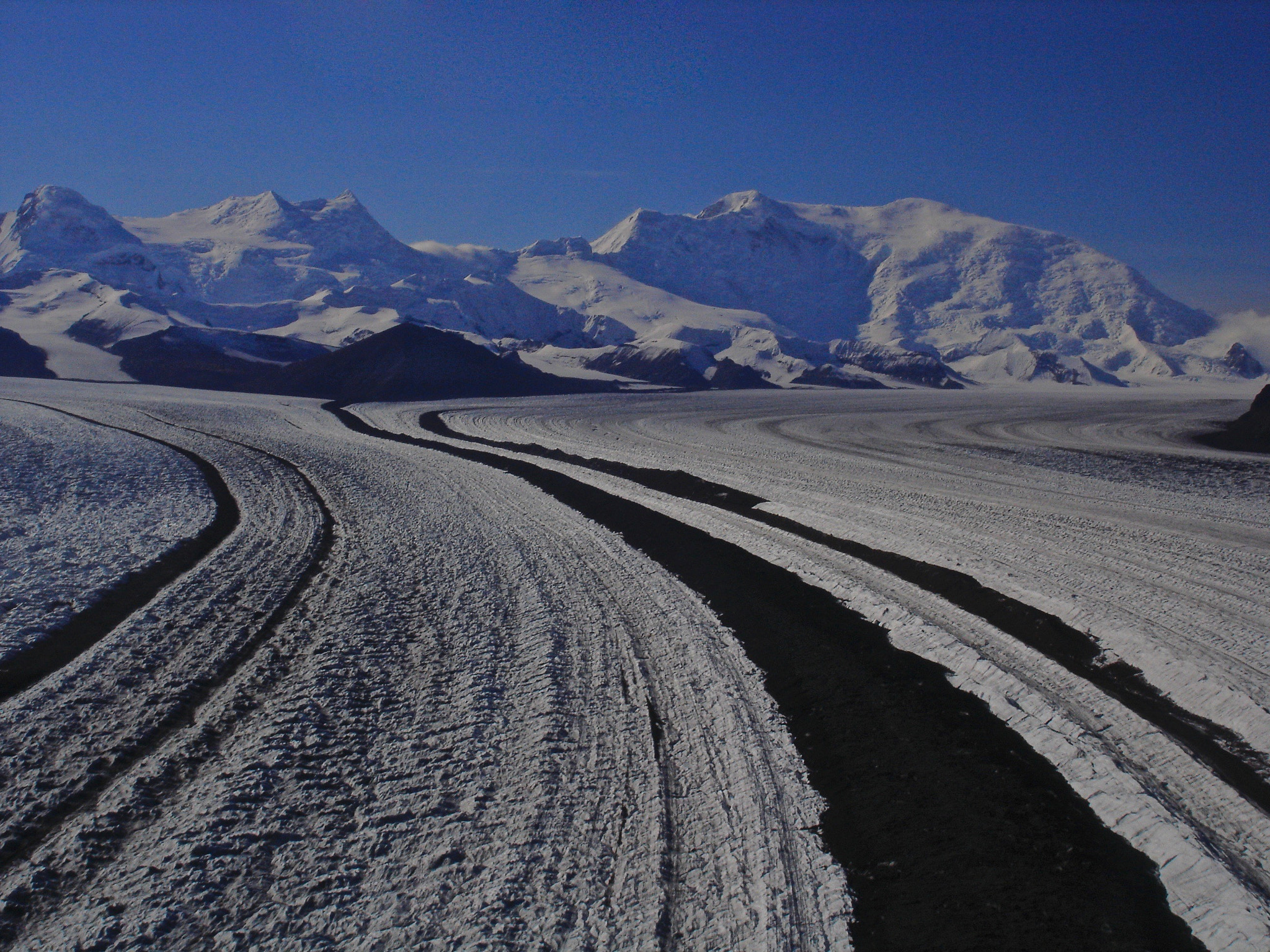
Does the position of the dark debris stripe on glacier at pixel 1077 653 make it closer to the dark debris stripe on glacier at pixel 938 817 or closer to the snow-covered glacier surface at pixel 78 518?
the dark debris stripe on glacier at pixel 938 817

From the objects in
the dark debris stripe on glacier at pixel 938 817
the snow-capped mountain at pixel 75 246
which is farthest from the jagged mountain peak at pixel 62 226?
the dark debris stripe on glacier at pixel 938 817

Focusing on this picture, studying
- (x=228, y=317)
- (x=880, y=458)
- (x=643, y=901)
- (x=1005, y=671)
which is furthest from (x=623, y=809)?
(x=228, y=317)

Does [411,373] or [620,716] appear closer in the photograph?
[620,716]

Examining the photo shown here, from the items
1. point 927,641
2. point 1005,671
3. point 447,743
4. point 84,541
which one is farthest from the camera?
point 84,541

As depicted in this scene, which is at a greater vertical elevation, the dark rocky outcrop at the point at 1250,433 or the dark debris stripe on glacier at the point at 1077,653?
the dark rocky outcrop at the point at 1250,433

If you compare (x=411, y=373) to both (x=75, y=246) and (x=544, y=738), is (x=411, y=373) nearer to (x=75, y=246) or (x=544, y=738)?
(x=544, y=738)

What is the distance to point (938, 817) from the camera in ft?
12.6

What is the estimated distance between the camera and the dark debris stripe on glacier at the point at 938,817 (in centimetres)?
314

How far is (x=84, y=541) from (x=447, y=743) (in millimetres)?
6281

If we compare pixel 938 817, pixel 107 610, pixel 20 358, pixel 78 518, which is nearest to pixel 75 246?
pixel 20 358

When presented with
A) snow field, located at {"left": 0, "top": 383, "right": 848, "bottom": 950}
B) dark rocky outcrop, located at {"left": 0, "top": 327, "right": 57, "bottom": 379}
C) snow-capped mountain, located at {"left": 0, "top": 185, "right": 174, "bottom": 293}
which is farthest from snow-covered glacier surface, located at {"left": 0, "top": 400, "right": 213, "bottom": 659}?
snow-capped mountain, located at {"left": 0, "top": 185, "right": 174, "bottom": 293}

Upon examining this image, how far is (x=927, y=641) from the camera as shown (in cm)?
612

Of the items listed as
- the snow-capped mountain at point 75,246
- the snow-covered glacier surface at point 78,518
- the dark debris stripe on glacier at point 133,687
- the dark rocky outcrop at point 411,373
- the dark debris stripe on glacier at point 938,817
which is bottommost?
the dark debris stripe on glacier at point 938,817

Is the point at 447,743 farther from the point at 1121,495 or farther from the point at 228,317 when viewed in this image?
the point at 228,317
